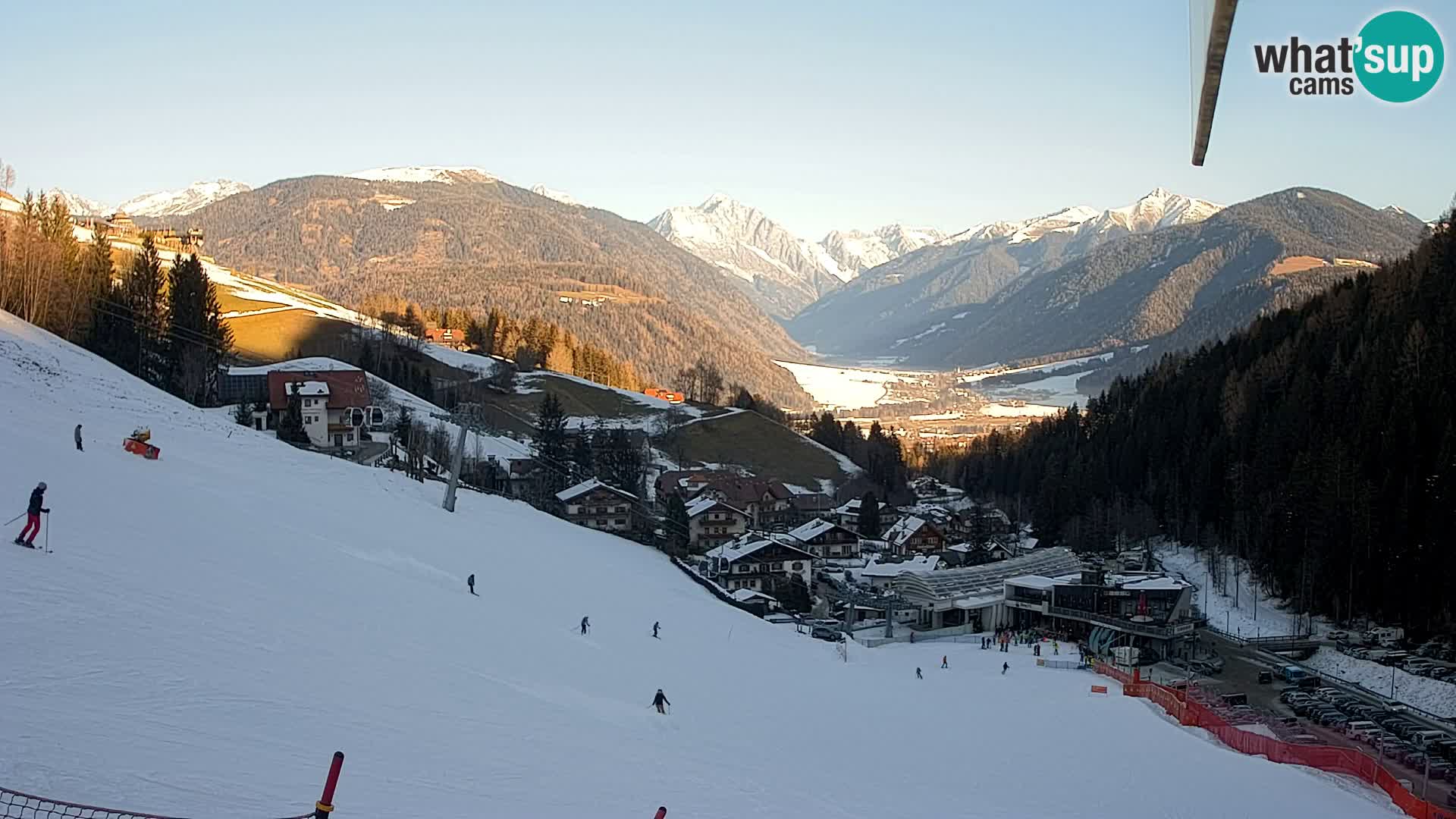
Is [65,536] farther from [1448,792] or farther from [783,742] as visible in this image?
[1448,792]

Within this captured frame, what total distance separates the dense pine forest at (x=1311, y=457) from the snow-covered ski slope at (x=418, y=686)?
17.4m

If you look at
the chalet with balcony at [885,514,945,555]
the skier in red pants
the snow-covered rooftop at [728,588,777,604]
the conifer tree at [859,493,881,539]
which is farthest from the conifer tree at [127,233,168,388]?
the skier in red pants

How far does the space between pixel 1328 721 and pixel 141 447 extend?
31266mm

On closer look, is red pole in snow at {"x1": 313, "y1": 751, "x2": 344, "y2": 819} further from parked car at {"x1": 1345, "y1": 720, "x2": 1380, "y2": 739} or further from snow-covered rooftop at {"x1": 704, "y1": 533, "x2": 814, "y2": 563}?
snow-covered rooftop at {"x1": 704, "y1": 533, "x2": 814, "y2": 563}

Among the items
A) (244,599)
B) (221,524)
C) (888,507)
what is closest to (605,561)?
(221,524)

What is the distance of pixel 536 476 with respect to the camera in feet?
234

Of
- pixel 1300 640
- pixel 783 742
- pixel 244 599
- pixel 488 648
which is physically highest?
pixel 244 599

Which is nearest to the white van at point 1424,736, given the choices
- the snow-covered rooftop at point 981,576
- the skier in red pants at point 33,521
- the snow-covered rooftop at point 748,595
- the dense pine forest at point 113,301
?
the snow-covered rooftop at point 981,576

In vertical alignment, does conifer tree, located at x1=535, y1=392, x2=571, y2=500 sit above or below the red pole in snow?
below

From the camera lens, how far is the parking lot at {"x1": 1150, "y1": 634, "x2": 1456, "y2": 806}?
2562 centimetres

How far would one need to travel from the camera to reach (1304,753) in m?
25.0

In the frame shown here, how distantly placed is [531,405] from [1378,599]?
7478cm

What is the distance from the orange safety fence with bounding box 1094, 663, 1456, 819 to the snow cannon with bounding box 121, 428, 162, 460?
84.2 ft

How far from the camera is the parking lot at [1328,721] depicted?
84.1ft
